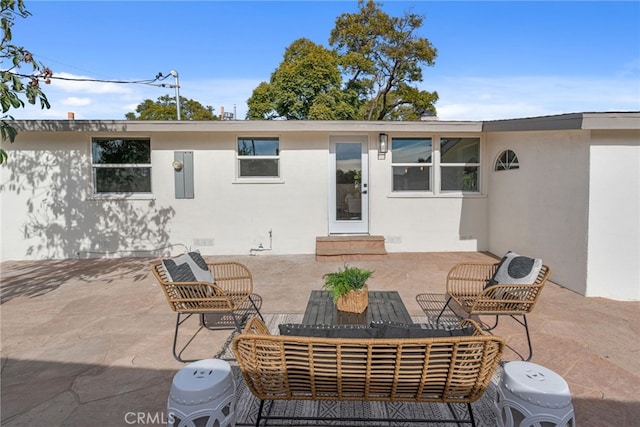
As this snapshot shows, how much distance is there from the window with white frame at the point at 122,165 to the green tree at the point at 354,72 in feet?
37.9

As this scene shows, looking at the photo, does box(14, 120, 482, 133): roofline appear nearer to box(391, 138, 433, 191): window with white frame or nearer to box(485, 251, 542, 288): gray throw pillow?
box(391, 138, 433, 191): window with white frame

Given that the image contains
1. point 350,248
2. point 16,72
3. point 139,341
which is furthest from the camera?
point 350,248

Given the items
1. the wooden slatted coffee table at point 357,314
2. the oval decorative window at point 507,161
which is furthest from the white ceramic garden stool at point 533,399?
the oval decorative window at point 507,161

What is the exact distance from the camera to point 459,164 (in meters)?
7.78

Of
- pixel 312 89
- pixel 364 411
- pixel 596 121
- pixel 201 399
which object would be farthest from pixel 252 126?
pixel 312 89

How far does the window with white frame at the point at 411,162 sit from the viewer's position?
25.3 ft

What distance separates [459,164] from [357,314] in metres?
5.74

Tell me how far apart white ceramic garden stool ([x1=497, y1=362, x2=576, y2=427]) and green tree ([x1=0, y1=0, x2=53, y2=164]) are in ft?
16.5

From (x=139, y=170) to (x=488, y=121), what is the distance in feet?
23.6

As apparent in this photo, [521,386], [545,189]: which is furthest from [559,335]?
[545,189]

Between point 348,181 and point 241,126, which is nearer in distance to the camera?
point 241,126

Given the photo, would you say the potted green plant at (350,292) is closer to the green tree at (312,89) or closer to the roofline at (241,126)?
the roofline at (241,126)

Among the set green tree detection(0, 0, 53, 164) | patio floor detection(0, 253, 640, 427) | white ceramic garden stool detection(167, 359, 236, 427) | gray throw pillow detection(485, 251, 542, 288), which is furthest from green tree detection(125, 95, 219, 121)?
white ceramic garden stool detection(167, 359, 236, 427)

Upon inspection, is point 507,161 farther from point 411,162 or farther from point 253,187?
point 253,187
